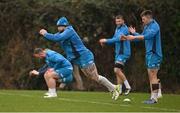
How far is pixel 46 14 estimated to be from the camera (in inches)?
786

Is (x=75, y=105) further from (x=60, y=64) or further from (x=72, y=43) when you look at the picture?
(x=60, y=64)

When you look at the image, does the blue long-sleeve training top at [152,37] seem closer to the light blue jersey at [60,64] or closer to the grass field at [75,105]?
the grass field at [75,105]

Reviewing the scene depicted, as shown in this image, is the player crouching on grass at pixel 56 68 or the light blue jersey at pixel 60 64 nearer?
the player crouching on grass at pixel 56 68

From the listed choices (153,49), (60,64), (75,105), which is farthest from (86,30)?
(75,105)

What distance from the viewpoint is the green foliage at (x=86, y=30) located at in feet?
64.4

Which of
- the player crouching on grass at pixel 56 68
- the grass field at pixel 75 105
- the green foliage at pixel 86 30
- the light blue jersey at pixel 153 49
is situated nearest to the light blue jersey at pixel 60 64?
the player crouching on grass at pixel 56 68

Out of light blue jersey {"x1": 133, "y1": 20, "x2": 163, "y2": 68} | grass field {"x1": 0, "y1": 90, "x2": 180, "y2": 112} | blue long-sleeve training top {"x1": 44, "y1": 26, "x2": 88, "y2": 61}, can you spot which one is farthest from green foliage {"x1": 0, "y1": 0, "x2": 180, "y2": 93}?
light blue jersey {"x1": 133, "y1": 20, "x2": 163, "y2": 68}

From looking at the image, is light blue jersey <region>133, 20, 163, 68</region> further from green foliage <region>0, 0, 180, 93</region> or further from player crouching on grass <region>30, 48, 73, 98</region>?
green foliage <region>0, 0, 180, 93</region>

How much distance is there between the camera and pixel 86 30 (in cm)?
1994

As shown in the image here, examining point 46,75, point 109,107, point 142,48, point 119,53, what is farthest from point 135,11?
point 109,107

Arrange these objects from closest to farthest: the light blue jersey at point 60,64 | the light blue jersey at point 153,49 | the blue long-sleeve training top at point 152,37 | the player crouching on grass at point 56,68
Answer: the blue long-sleeve training top at point 152,37 → the light blue jersey at point 153,49 → the player crouching on grass at point 56,68 → the light blue jersey at point 60,64

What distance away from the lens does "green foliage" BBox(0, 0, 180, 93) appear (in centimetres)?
1962

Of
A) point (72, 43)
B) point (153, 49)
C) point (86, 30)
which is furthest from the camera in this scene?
point (86, 30)

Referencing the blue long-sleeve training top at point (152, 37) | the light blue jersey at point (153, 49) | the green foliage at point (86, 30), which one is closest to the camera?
the blue long-sleeve training top at point (152, 37)
